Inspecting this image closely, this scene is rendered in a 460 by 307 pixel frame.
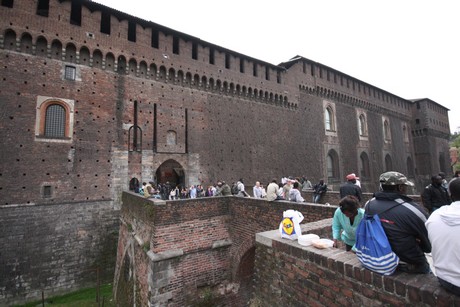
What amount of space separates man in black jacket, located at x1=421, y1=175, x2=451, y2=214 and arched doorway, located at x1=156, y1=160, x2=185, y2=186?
1295 centimetres

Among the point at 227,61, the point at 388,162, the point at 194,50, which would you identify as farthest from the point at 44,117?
the point at 388,162

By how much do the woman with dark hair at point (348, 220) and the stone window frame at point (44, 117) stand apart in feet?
43.2

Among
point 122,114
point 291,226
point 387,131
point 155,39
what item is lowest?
point 291,226

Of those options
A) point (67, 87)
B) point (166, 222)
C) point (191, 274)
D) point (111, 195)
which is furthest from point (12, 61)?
point (191, 274)

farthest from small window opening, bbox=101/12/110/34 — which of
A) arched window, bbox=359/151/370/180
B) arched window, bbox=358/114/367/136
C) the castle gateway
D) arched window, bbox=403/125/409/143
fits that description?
arched window, bbox=403/125/409/143

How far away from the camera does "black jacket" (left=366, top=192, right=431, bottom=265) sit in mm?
2084

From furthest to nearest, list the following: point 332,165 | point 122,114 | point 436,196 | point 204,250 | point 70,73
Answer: point 332,165 → point 122,114 → point 70,73 → point 204,250 → point 436,196

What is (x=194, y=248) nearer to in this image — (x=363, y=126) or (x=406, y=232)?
(x=406, y=232)

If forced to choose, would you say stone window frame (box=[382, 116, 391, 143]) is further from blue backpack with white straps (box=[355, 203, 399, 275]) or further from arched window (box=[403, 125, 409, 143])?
blue backpack with white straps (box=[355, 203, 399, 275])

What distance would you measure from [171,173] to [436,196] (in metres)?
13.7

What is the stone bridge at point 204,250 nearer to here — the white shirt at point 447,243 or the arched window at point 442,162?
the white shirt at point 447,243

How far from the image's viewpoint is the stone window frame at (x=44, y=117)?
11758 millimetres

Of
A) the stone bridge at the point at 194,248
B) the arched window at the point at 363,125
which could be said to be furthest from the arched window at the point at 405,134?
the stone bridge at the point at 194,248

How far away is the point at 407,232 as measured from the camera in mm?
2084
